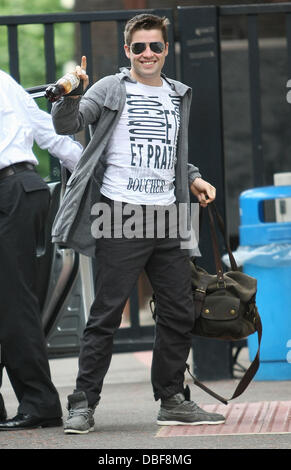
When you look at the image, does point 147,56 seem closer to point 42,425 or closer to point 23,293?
point 23,293

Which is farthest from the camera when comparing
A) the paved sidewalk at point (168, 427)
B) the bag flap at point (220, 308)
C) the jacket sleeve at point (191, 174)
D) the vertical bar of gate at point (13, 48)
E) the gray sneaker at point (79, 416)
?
the vertical bar of gate at point (13, 48)

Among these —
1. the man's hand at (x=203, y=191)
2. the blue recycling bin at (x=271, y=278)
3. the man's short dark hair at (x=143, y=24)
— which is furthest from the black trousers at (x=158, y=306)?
the blue recycling bin at (x=271, y=278)

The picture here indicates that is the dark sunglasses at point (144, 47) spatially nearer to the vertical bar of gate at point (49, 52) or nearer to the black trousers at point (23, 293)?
the black trousers at point (23, 293)

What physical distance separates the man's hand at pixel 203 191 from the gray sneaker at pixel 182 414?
92 cm

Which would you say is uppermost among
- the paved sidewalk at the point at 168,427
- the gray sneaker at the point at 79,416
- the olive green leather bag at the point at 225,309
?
the olive green leather bag at the point at 225,309

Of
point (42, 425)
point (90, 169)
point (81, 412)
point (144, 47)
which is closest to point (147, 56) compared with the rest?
point (144, 47)

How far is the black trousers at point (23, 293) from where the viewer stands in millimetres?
4941

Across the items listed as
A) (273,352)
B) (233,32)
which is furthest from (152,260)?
(233,32)

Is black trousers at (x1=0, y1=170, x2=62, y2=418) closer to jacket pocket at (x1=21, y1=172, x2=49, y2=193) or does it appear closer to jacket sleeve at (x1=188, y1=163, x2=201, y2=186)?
jacket pocket at (x1=21, y1=172, x2=49, y2=193)

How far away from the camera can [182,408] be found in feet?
16.3

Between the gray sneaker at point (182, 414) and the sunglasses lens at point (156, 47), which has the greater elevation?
the sunglasses lens at point (156, 47)

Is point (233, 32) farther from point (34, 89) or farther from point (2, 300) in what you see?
point (2, 300)

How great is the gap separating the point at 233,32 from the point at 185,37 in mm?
6734

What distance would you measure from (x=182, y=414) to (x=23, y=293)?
3.06 feet
